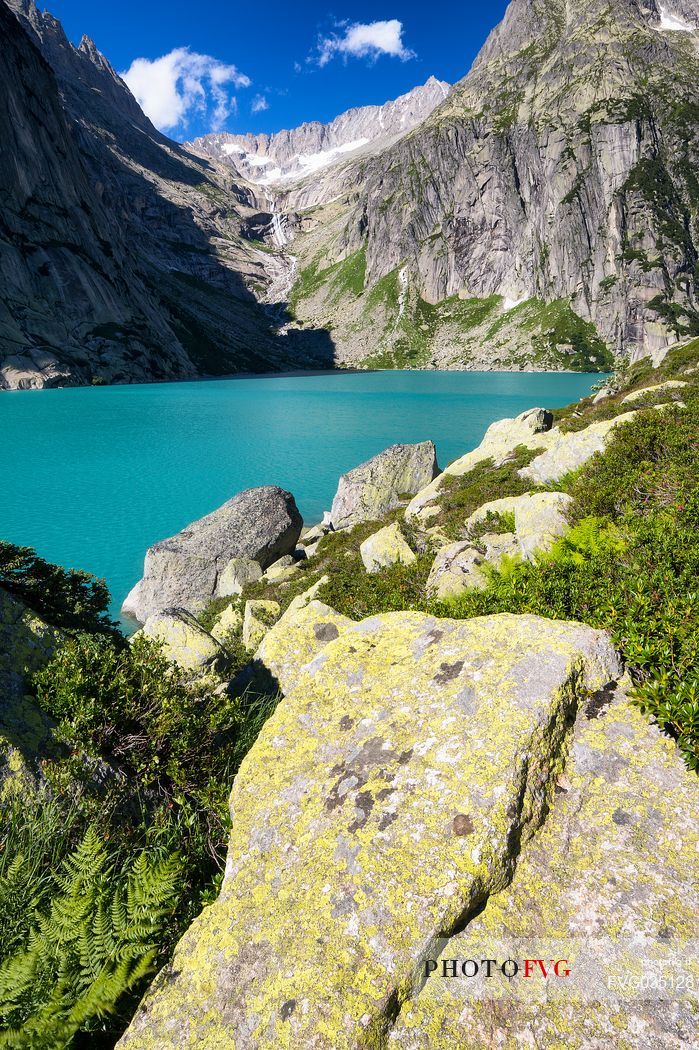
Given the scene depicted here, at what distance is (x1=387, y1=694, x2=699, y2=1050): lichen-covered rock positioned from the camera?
246cm

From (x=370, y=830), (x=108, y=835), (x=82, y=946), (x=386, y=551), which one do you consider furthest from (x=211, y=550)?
(x=370, y=830)

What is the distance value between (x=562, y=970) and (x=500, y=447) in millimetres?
22882

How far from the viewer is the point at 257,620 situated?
13352mm

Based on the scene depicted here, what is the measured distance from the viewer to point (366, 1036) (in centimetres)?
258

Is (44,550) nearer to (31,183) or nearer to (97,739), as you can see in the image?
(97,739)

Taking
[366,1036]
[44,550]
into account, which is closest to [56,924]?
[366,1036]

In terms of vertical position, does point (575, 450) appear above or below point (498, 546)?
above

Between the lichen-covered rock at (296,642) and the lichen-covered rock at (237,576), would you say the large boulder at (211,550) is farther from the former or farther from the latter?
the lichen-covered rock at (296,642)

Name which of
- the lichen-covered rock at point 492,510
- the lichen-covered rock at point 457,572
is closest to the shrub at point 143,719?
the lichen-covered rock at point 457,572

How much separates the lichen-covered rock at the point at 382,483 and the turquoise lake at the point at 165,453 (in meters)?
6.92

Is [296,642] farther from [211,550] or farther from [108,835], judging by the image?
[211,550]

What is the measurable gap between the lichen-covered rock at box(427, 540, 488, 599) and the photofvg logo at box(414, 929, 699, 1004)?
200 inches

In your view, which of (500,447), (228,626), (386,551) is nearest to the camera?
(386,551)

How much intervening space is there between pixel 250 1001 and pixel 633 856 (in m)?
2.51
